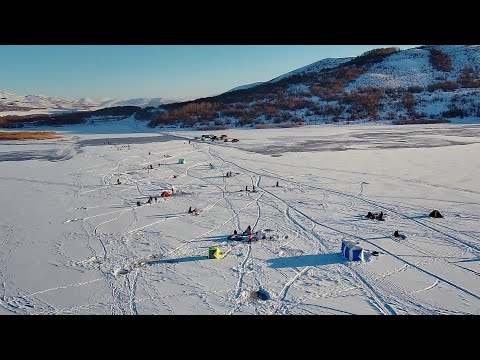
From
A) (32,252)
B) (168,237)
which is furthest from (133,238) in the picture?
(32,252)

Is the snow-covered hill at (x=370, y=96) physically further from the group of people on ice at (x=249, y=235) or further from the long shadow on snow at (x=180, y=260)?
the long shadow on snow at (x=180, y=260)

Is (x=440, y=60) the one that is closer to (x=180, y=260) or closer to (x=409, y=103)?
(x=409, y=103)

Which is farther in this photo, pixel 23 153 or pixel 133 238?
pixel 23 153

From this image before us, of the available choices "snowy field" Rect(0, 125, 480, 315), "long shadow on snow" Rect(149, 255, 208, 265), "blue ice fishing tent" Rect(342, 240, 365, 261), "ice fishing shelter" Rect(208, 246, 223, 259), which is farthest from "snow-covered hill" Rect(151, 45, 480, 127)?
"long shadow on snow" Rect(149, 255, 208, 265)

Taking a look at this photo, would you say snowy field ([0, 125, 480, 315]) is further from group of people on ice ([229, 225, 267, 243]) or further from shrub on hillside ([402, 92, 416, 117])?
shrub on hillside ([402, 92, 416, 117])
